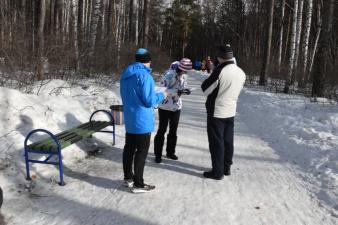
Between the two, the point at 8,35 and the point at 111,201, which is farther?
the point at 8,35

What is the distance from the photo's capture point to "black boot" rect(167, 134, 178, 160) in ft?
22.1

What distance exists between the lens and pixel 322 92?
13.6 m

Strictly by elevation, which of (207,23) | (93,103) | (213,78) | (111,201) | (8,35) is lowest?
(111,201)

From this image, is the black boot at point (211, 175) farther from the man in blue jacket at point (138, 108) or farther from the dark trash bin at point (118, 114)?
the dark trash bin at point (118, 114)

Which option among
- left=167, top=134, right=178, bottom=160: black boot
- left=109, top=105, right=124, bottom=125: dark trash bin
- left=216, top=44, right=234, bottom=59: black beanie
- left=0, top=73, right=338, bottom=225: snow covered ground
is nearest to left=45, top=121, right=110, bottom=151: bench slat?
left=0, top=73, right=338, bottom=225: snow covered ground

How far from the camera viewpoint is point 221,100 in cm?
563

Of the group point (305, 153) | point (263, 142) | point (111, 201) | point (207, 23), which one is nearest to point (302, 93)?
point (263, 142)

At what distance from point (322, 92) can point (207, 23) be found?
183ft

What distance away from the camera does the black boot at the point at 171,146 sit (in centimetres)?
675

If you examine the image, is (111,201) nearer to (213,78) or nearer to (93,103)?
(213,78)

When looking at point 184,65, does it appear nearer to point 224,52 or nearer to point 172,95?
point 172,95

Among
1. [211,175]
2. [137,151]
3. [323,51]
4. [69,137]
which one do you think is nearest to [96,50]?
[323,51]

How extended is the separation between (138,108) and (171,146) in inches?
79.2

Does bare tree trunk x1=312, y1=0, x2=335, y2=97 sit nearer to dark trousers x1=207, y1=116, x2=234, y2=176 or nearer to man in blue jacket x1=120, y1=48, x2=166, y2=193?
dark trousers x1=207, y1=116, x2=234, y2=176
